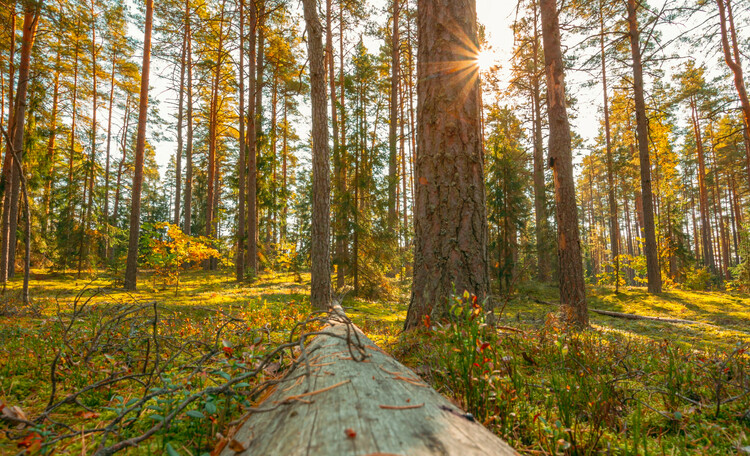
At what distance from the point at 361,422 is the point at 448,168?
10.8ft

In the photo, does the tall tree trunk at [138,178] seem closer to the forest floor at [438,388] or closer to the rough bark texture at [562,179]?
the forest floor at [438,388]

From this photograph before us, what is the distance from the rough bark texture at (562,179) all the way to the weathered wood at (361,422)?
19.6 feet

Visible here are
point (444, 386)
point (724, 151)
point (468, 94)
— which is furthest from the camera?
point (724, 151)

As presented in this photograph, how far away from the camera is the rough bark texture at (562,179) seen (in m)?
6.17

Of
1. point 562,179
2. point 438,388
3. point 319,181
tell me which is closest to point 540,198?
point 562,179

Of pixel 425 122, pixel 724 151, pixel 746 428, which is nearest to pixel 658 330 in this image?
pixel 746 428

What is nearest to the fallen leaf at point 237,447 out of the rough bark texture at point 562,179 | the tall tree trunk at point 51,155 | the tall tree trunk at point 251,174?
the rough bark texture at point 562,179

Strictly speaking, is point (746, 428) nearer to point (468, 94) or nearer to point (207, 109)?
point (468, 94)

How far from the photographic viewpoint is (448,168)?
379 centimetres

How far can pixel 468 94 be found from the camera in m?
3.91

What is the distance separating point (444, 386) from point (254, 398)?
3.91ft

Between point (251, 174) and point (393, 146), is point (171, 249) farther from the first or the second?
point (393, 146)

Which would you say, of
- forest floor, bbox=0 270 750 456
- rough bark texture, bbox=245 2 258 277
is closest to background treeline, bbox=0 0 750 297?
rough bark texture, bbox=245 2 258 277

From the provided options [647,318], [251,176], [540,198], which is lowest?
[647,318]
